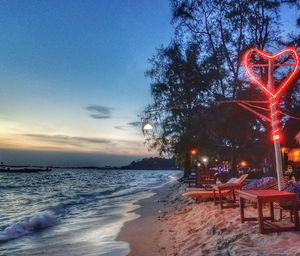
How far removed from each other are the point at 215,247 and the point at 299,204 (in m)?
1.90

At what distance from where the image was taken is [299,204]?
17.0 feet

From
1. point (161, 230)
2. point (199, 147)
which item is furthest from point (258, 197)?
point (199, 147)

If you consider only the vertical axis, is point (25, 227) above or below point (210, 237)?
below

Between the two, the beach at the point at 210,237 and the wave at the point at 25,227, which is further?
the wave at the point at 25,227

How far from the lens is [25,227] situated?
1066 cm

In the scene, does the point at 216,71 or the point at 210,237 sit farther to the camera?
the point at 216,71

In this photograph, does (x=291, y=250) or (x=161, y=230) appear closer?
(x=291, y=250)

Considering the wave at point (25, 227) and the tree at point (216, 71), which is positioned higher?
the tree at point (216, 71)

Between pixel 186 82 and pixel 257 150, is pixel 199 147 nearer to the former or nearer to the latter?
pixel 186 82

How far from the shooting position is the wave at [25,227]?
9.40 m

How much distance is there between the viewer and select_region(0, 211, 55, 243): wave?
9.40 metres

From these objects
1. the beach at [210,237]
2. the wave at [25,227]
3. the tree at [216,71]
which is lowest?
the wave at [25,227]

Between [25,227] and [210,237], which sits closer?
[210,237]

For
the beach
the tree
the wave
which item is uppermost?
the tree
